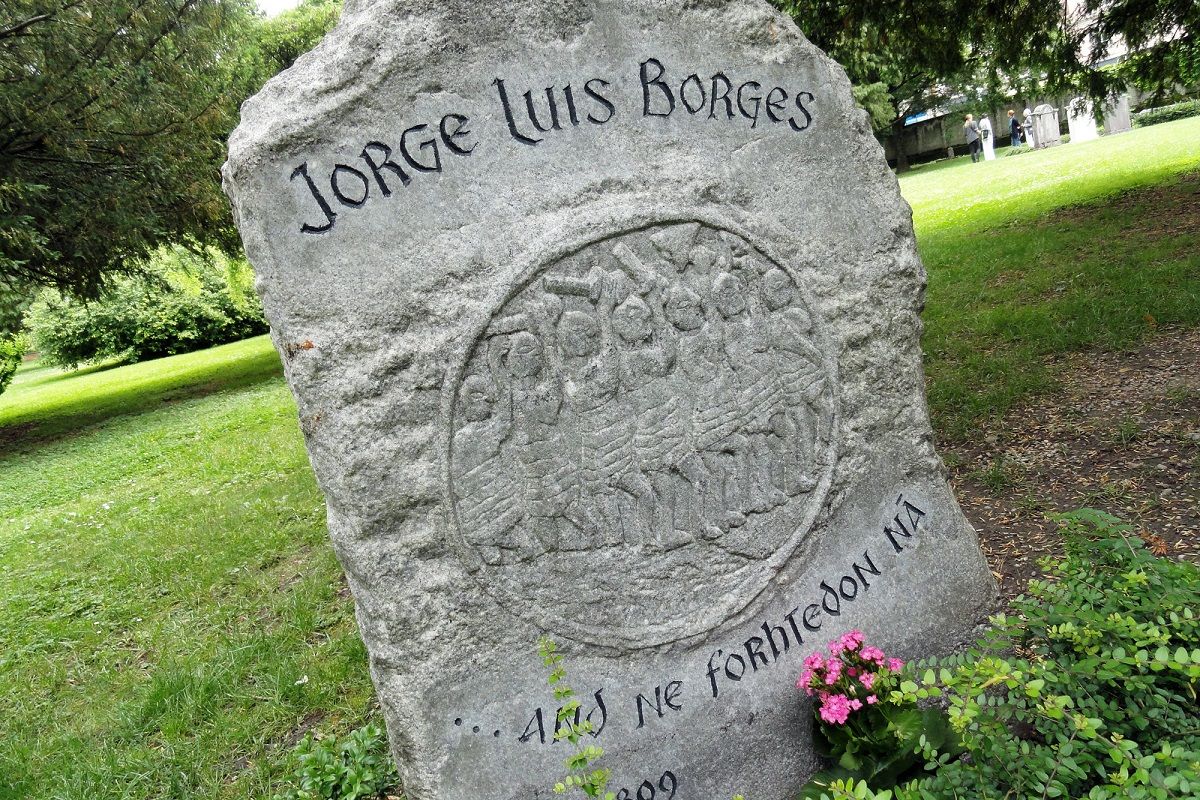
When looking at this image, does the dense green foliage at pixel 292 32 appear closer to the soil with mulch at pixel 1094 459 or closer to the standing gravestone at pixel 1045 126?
the standing gravestone at pixel 1045 126

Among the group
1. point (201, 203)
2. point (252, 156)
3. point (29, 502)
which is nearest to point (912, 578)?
point (252, 156)

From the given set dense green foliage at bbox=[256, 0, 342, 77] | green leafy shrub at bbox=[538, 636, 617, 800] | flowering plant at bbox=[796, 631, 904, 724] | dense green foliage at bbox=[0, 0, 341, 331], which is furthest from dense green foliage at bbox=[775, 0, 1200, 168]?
dense green foliage at bbox=[256, 0, 342, 77]

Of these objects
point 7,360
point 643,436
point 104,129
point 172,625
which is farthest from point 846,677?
point 7,360

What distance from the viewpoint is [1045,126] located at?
2611cm

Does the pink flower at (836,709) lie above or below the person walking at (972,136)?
below

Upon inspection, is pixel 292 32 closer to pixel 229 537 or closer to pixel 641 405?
pixel 229 537

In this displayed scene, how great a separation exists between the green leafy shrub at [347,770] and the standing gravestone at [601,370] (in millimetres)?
542

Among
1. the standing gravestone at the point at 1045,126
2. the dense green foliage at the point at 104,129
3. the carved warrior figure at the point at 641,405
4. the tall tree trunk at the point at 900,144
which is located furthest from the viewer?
the tall tree trunk at the point at 900,144

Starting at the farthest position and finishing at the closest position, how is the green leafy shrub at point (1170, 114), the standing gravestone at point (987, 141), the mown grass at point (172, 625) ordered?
the standing gravestone at point (987, 141) → the green leafy shrub at point (1170, 114) → the mown grass at point (172, 625)

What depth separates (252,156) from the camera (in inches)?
80.0

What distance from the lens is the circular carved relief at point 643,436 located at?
7.45 feet

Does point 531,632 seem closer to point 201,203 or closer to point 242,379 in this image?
point 201,203

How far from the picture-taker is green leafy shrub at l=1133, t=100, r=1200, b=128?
77.5 feet

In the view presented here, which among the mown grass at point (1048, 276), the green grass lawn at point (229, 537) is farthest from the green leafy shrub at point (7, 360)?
the mown grass at point (1048, 276)
